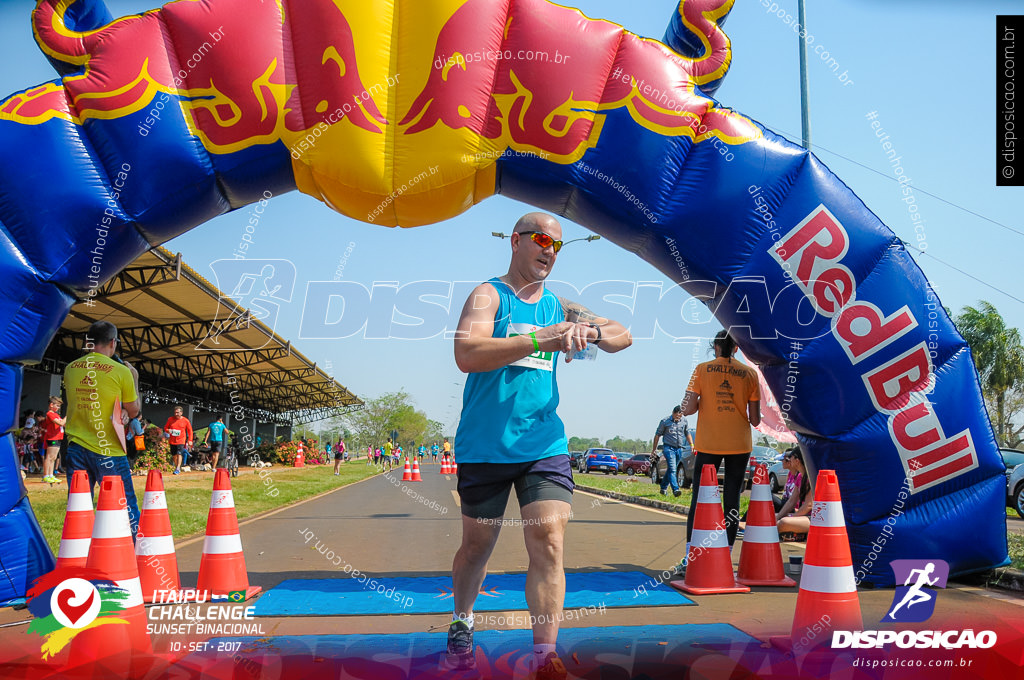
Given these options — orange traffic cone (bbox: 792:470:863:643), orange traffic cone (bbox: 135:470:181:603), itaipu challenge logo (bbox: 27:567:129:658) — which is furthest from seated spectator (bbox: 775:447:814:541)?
itaipu challenge logo (bbox: 27:567:129:658)

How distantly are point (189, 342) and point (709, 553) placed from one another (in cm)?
Result: 2417

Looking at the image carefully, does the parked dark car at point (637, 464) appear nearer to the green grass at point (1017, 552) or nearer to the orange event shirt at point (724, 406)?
the green grass at point (1017, 552)

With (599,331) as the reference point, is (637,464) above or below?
below

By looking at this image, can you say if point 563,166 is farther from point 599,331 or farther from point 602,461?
point 602,461

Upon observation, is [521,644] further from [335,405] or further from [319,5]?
[335,405]

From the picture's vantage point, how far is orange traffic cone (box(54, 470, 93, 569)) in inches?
167

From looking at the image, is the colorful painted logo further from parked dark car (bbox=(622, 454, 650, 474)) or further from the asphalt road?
parked dark car (bbox=(622, 454, 650, 474))

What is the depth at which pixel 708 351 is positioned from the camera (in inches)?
234

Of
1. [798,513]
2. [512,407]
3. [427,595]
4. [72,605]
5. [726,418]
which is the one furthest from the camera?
[798,513]

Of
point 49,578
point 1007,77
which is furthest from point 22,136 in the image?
→ point 1007,77

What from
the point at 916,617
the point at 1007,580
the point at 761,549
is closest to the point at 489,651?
the point at 916,617

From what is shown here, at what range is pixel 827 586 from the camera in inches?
134

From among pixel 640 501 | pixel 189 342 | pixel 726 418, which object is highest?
pixel 189 342

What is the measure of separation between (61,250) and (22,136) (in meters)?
0.81
